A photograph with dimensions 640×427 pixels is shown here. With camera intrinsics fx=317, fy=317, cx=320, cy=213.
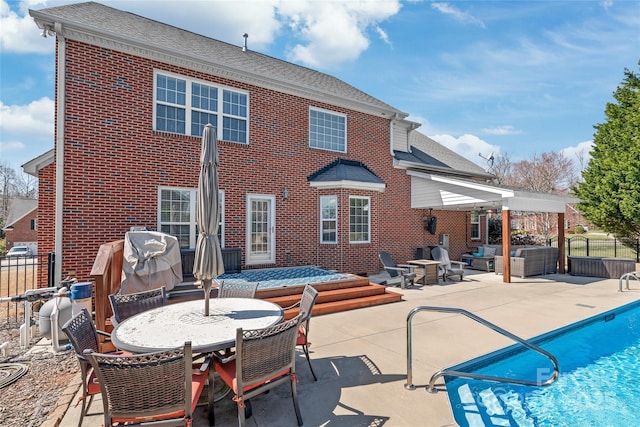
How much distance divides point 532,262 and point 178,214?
1280 cm

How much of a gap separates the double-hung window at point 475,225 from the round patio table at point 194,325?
1510 centimetres

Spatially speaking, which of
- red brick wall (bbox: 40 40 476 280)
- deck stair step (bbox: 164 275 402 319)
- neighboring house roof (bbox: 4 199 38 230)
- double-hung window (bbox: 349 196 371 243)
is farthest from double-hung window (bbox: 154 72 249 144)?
neighboring house roof (bbox: 4 199 38 230)

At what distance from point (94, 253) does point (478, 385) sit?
28.4ft

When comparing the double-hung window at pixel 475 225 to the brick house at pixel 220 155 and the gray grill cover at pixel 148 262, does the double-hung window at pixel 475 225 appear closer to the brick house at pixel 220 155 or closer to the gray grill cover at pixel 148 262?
the brick house at pixel 220 155

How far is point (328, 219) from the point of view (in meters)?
11.7

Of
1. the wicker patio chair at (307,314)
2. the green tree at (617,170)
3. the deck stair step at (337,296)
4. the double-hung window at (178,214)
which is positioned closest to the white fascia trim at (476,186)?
the deck stair step at (337,296)

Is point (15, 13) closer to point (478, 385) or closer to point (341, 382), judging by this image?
point (341, 382)

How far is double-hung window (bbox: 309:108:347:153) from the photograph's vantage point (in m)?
12.0

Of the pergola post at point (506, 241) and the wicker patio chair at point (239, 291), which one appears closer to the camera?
the wicker patio chair at point (239, 291)

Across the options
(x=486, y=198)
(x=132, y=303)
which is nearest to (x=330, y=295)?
(x=132, y=303)

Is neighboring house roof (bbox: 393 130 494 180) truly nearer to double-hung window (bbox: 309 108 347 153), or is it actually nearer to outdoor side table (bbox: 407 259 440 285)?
double-hung window (bbox: 309 108 347 153)

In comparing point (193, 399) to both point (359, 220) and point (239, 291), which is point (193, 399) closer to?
point (239, 291)

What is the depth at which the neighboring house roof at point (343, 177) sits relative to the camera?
1130 cm

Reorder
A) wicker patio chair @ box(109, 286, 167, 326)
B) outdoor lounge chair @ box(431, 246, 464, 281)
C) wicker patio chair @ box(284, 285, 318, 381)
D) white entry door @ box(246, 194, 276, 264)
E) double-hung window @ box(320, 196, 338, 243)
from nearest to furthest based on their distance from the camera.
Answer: wicker patio chair @ box(284, 285, 318, 381) < wicker patio chair @ box(109, 286, 167, 326) < white entry door @ box(246, 194, 276, 264) < outdoor lounge chair @ box(431, 246, 464, 281) < double-hung window @ box(320, 196, 338, 243)
